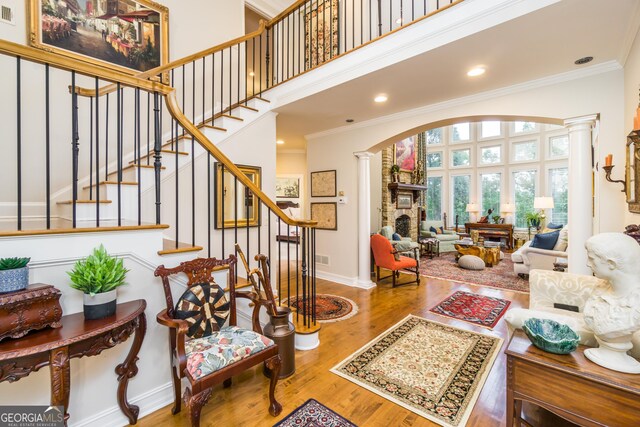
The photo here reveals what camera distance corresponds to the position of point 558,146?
8359mm

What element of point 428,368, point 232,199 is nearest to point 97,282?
point 232,199

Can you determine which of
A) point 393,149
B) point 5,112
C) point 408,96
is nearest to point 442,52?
point 408,96

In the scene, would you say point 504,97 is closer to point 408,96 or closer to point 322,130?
point 408,96

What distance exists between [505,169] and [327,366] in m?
9.61

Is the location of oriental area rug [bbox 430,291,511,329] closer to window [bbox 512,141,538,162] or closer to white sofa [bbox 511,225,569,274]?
white sofa [bbox 511,225,569,274]

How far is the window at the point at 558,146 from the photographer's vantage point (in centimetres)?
823

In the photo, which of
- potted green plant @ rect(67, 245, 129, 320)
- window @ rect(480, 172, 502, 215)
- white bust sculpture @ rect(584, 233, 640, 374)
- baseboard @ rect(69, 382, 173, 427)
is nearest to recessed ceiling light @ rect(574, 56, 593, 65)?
white bust sculpture @ rect(584, 233, 640, 374)

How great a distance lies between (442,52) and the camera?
2.48 m

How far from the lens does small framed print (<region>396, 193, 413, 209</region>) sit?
731cm

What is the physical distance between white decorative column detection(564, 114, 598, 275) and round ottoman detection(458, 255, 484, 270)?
121 inches

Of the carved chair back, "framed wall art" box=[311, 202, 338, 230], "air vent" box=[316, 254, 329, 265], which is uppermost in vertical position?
"framed wall art" box=[311, 202, 338, 230]

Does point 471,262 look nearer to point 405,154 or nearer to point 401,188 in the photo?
point 401,188

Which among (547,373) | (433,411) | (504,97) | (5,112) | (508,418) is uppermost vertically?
(504,97)

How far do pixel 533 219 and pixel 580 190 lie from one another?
6.66 meters
